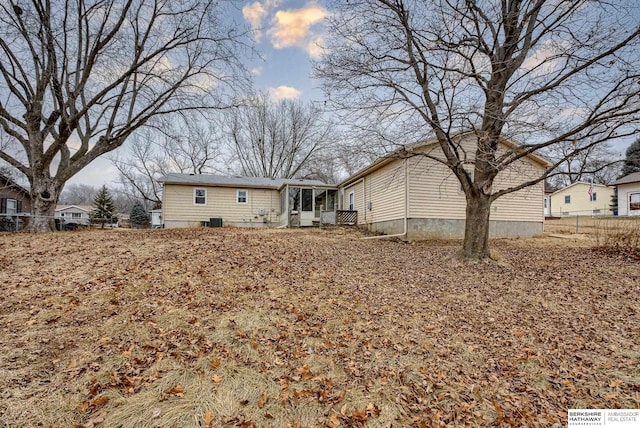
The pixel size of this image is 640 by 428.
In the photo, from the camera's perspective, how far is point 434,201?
12172 millimetres

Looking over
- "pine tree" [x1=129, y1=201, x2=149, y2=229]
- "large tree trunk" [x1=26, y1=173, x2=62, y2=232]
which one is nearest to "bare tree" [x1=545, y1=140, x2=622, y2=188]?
"large tree trunk" [x1=26, y1=173, x2=62, y2=232]

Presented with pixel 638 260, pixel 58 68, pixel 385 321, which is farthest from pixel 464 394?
pixel 58 68

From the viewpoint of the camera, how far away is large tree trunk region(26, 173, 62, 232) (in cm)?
1063

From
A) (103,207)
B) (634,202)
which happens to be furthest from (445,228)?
(103,207)

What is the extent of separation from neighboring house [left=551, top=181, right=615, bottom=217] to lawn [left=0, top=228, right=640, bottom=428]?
95.6ft

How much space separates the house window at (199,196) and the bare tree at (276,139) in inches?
414

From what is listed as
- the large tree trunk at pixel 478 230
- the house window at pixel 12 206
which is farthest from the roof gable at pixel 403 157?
the house window at pixel 12 206

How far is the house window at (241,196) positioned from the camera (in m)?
18.3

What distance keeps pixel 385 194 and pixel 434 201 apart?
2123 mm

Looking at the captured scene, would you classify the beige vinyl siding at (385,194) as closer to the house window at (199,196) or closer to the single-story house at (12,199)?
the house window at (199,196)

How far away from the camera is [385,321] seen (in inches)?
168

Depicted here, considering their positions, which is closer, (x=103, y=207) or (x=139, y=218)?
(x=103, y=207)

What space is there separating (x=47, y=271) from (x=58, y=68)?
9533 millimetres

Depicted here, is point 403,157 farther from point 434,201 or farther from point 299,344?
point 299,344
